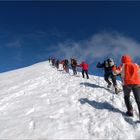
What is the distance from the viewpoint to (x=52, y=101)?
1333 centimetres

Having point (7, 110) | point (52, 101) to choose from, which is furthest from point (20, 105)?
point (52, 101)

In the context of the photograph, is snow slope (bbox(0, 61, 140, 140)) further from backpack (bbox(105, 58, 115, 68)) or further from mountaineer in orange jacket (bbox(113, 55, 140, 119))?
backpack (bbox(105, 58, 115, 68))

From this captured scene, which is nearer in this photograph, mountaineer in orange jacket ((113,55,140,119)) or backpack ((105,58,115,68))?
mountaineer in orange jacket ((113,55,140,119))

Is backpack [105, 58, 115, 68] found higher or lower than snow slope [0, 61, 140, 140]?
A: higher

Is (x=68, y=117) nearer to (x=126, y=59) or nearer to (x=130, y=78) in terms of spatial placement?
(x=130, y=78)

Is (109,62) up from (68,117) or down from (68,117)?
up

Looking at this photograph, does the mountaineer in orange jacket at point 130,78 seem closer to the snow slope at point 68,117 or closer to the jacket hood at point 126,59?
the jacket hood at point 126,59

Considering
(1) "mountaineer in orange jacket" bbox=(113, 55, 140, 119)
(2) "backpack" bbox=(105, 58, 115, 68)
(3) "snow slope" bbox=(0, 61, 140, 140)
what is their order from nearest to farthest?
(3) "snow slope" bbox=(0, 61, 140, 140) → (1) "mountaineer in orange jacket" bbox=(113, 55, 140, 119) → (2) "backpack" bbox=(105, 58, 115, 68)

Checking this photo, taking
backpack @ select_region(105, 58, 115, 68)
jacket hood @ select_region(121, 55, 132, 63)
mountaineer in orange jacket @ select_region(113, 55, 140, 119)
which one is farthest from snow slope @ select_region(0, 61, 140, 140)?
jacket hood @ select_region(121, 55, 132, 63)

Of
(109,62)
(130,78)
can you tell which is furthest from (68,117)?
(109,62)

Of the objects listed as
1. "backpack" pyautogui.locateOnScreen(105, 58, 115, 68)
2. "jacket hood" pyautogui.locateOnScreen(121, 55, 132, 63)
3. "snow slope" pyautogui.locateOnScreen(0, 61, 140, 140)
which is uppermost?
"backpack" pyautogui.locateOnScreen(105, 58, 115, 68)

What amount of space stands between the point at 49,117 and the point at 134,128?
3675 millimetres

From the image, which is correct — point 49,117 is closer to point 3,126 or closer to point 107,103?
point 3,126

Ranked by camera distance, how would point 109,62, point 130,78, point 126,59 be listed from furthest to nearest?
point 109,62 → point 126,59 → point 130,78
